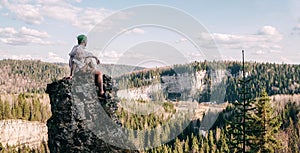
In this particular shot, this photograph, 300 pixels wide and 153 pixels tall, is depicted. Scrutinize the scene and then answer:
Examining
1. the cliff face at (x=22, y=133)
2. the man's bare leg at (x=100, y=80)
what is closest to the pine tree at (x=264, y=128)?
the man's bare leg at (x=100, y=80)

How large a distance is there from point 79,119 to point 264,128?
18776 millimetres

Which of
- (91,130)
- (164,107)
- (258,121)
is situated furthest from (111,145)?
(164,107)

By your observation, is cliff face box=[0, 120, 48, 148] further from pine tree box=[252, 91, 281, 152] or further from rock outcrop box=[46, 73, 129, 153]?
rock outcrop box=[46, 73, 129, 153]

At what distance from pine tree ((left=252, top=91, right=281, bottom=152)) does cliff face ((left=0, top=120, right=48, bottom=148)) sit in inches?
3494

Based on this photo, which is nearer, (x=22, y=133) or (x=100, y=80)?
(x=100, y=80)

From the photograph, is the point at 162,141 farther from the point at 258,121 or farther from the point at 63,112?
the point at 63,112

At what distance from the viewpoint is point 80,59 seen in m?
11.8

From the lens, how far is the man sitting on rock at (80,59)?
1177cm

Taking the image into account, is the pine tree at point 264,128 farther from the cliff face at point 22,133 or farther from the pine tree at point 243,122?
the cliff face at point 22,133

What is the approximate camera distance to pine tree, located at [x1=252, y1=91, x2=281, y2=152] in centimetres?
2530

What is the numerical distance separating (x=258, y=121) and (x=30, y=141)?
9636cm

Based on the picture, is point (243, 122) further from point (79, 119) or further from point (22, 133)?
point (22, 133)

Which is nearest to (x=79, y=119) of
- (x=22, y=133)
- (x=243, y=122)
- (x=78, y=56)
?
(x=78, y=56)

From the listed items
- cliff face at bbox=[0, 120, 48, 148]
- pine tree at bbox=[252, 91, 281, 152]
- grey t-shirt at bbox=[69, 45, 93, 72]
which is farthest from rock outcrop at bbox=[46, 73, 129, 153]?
cliff face at bbox=[0, 120, 48, 148]
